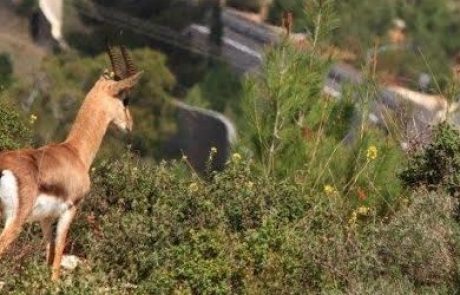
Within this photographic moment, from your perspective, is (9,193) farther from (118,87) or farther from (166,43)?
(166,43)

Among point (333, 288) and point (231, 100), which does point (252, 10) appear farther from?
point (333, 288)

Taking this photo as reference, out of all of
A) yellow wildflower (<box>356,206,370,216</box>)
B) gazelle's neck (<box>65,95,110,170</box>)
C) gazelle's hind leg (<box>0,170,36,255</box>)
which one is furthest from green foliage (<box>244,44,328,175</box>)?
gazelle's hind leg (<box>0,170,36,255</box>)

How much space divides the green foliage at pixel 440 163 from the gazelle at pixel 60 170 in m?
2.33

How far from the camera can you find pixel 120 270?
8.13 metres

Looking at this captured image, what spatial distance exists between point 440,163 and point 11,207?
3.11 metres

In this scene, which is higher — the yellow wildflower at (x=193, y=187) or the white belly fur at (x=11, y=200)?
the white belly fur at (x=11, y=200)

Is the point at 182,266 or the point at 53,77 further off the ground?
the point at 182,266

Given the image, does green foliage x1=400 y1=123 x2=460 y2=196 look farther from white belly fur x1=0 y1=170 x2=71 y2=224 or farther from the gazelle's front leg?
white belly fur x1=0 y1=170 x2=71 y2=224

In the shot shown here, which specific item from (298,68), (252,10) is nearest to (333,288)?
(298,68)

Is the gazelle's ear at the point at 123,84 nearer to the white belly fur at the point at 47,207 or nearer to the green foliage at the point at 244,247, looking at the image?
the green foliage at the point at 244,247

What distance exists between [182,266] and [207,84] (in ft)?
92.6

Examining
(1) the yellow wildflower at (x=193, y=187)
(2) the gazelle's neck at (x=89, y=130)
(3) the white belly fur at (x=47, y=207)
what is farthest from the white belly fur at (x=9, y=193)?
(1) the yellow wildflower at (x=193, y=187)

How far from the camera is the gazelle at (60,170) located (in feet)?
25.7

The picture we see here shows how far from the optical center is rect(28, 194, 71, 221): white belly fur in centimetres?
805
